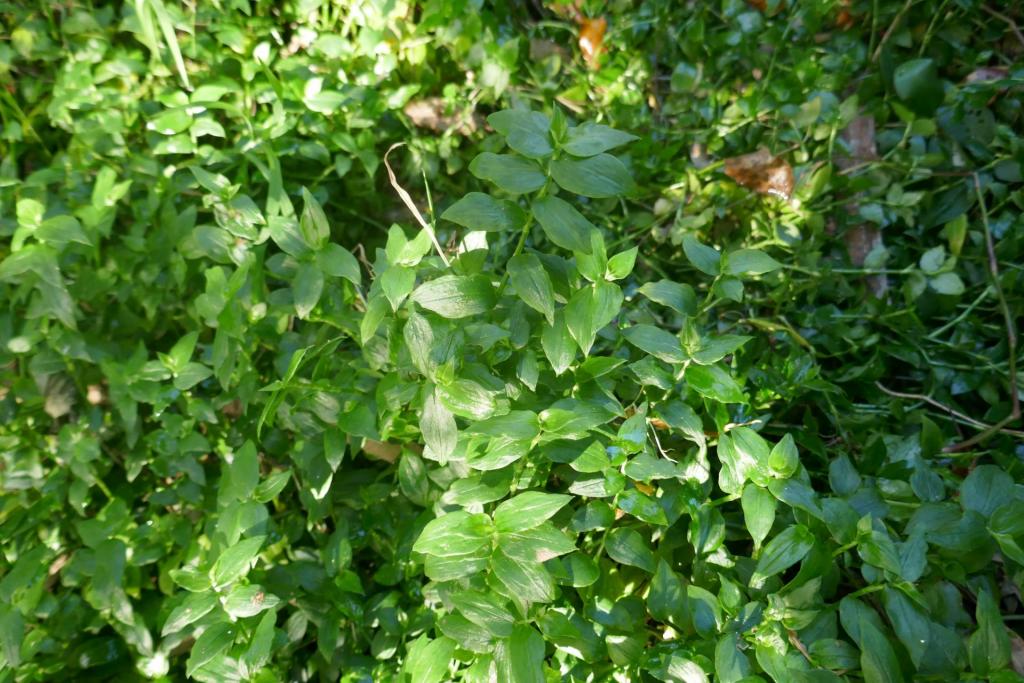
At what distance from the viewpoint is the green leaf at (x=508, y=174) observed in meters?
0.86

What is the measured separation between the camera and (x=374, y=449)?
4.20 ft

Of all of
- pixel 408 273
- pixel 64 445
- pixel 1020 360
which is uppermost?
pixel 408 273

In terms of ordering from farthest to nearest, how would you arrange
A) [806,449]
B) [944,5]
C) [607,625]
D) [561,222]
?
[944,5] < [806,449] < [607,625] < [561,222]

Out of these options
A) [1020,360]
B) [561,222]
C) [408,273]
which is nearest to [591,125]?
[561,222]

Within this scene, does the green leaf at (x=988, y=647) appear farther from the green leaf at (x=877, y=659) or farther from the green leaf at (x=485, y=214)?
the green leaf at (x=485, y=214)

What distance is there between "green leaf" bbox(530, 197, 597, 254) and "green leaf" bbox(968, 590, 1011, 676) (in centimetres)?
61

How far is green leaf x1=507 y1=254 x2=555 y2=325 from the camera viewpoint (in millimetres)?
866

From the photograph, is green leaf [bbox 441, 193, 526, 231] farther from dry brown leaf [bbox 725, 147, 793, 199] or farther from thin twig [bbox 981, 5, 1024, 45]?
thin twig [bbox 981, 5, 1024, 45]

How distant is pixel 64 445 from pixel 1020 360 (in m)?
1.73

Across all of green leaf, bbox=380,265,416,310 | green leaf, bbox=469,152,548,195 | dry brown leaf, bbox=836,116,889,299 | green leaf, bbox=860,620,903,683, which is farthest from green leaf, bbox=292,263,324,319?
dry brown leaf, bbox=836,116,889,299

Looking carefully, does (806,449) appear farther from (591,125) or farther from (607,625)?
(591,125)

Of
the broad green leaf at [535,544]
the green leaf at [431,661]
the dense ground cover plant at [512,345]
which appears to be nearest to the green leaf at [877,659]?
the dense ground cover plant at [512,345]

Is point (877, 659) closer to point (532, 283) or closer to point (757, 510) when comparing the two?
point (757, 510)

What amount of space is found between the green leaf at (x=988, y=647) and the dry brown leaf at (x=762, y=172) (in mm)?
998
